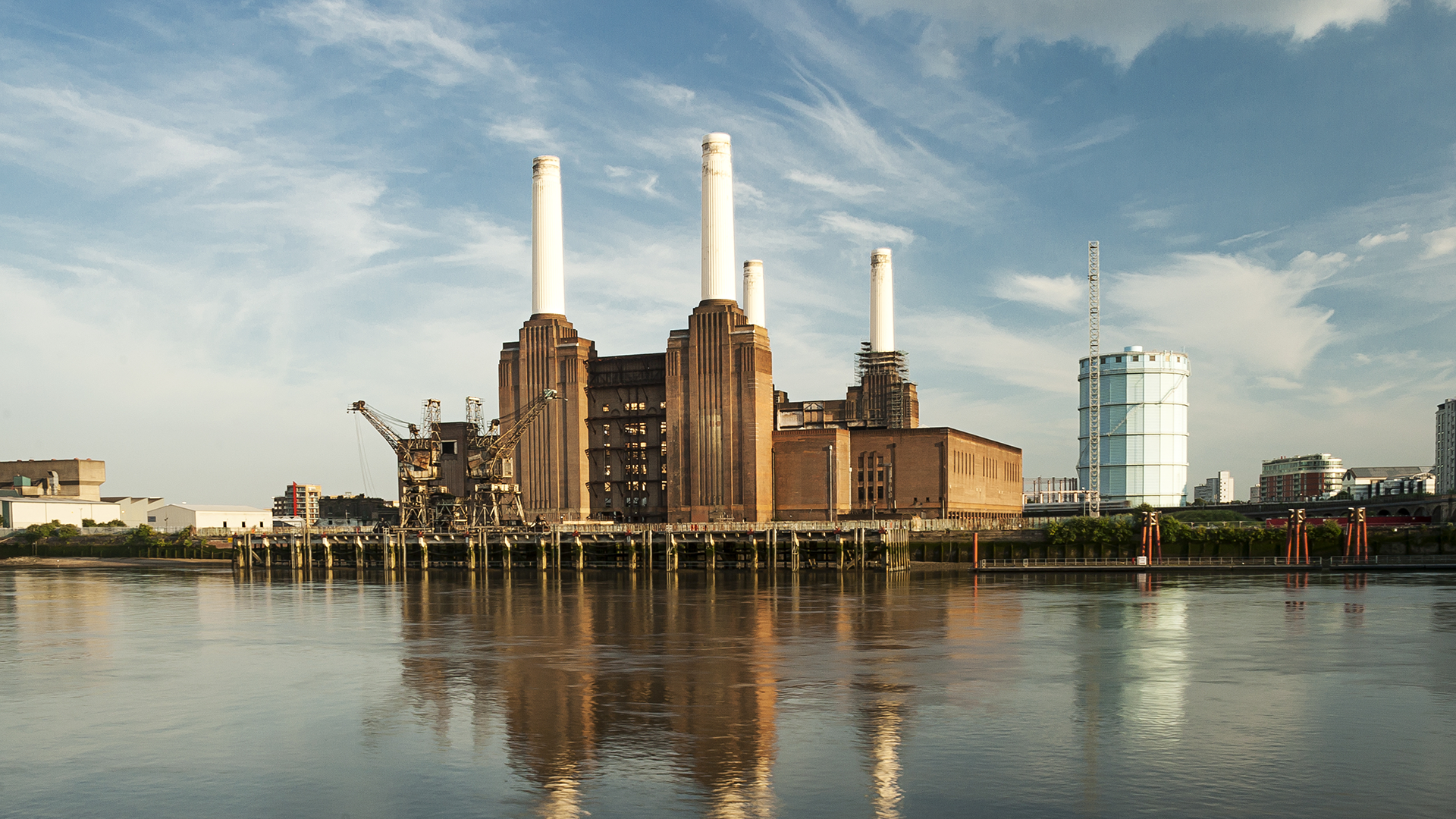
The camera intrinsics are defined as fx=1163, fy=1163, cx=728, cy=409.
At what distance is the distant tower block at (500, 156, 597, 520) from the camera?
141 metres

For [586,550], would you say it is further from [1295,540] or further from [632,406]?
[1295,540]

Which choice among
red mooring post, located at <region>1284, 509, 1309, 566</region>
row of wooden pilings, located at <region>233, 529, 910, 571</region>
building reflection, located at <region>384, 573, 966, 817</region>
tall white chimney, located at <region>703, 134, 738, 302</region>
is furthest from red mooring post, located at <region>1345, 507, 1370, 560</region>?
tall white chimney, located at <region>703, 134, 738, 302</region>

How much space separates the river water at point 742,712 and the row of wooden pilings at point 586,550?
37.9 metres

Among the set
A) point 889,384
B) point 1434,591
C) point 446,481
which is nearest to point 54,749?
point 1434,591

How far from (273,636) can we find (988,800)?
139 ft

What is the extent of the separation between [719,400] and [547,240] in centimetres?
2933

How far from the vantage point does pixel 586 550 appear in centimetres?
11812

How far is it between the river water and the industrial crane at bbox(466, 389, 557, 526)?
6830 cm

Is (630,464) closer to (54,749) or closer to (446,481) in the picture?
(446,481)

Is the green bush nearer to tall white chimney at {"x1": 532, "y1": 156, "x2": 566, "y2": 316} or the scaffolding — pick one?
tall white chimney at {"x1": 532, "y1": 156, "x2": 566, "y2": 316}

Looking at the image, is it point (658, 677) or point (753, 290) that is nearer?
point (658, 677)

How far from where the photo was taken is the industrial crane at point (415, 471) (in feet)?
436

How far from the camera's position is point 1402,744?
2808 cm

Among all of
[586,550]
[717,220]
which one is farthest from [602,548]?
[717,220]
